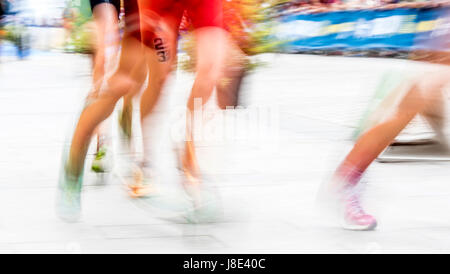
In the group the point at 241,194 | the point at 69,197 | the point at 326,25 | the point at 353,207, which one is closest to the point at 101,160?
the point at 241,194

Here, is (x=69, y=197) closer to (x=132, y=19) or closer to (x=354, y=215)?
(x=132, y=19)

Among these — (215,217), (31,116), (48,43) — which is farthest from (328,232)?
(48,43)

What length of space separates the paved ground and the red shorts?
1.24 ft

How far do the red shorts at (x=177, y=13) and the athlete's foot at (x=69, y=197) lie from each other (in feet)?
2.27

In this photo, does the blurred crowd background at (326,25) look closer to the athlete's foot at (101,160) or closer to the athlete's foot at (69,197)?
the athlete's foot at (101,160)

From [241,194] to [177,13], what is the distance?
1092mm

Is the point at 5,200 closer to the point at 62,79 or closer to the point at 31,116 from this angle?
the point at 31,116

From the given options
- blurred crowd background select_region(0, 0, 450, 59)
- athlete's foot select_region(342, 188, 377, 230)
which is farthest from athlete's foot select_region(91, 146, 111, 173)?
blurred crowd background select_region(0, 0, 450, 59)

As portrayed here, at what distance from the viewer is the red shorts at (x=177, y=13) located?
3.39 metres

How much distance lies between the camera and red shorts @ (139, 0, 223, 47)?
3.39 m

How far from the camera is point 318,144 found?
5.57 metres

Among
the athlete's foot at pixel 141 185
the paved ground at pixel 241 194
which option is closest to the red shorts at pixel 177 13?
the paved ground at pixel 241 194

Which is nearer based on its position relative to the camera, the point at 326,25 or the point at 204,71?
the point at 204,71

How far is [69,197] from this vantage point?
3484 mm
